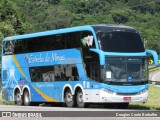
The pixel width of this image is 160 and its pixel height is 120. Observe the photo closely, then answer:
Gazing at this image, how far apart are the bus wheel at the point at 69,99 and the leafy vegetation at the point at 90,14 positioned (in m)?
76.6

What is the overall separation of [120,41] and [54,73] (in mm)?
4512

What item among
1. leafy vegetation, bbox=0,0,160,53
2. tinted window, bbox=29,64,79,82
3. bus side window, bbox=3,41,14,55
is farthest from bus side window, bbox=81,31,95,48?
leafy vegetation, bbox=0,0,160,53

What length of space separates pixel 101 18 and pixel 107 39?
92.8 metres

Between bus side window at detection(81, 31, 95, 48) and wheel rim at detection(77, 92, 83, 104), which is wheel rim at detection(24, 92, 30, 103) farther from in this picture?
bus side window at detection(81, 31, 95, 48)

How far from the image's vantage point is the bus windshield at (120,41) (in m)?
23.2

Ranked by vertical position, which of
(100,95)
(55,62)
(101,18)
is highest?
(101,18)

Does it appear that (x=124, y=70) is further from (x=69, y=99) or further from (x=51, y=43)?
(x=51, y=43)

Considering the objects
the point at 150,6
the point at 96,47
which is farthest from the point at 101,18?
the point at 96,47

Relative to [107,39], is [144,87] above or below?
below

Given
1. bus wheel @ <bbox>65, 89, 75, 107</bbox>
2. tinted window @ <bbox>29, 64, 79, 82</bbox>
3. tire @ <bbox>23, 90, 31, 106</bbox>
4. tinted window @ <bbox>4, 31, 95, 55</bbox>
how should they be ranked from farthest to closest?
tire @ <bbox>23, 90, 31, 106</bbox> < tinted window @ <bbox>29, 64, 79, 82</bbox> < bus wheel @ <bbox>65, 89, 75, 107</bbox> < tinted window @ <bbox>4, 31, 95, 55</bbox>

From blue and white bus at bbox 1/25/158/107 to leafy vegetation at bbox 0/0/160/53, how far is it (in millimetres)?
74260

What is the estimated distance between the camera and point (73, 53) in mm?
24688

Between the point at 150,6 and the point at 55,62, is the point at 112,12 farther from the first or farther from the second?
the point at 55,62

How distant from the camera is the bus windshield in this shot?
23.2m
